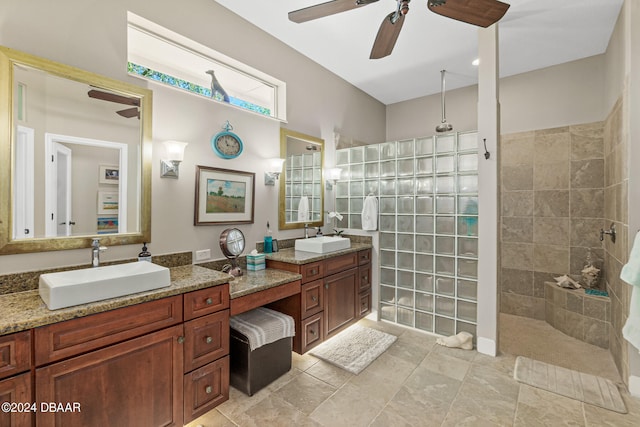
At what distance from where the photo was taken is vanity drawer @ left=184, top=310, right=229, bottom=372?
168 cm

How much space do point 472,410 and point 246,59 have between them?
3.32 metres

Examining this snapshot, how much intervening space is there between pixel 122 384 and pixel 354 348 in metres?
1.88

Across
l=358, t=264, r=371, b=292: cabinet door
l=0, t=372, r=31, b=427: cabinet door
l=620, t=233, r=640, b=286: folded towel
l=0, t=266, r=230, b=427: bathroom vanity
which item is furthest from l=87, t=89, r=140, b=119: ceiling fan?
l=620, t=233, r=640, b=286: folded towel

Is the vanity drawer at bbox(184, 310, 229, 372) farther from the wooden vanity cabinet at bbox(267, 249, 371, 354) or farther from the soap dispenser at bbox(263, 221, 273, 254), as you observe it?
the soap dispenser at bbox(263, 221, 273, 254)

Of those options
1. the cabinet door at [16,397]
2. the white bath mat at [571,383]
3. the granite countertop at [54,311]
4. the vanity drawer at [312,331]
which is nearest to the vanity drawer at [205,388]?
the granite countertop at [54,311]

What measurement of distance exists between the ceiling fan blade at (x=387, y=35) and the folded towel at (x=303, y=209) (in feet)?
5.25

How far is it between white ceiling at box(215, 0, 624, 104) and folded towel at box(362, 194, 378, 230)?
5.33 ft

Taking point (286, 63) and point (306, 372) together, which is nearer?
point (306, 372)

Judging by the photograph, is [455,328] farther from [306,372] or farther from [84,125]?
[84,125]

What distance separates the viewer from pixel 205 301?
176 centimetres

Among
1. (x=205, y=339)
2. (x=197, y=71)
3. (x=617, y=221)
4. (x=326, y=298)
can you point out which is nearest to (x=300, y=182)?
(x=326, y=298)

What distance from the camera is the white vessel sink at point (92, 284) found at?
4.24ft

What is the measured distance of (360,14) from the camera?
100 inches

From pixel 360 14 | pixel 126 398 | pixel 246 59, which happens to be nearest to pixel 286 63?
pixel 246 59
